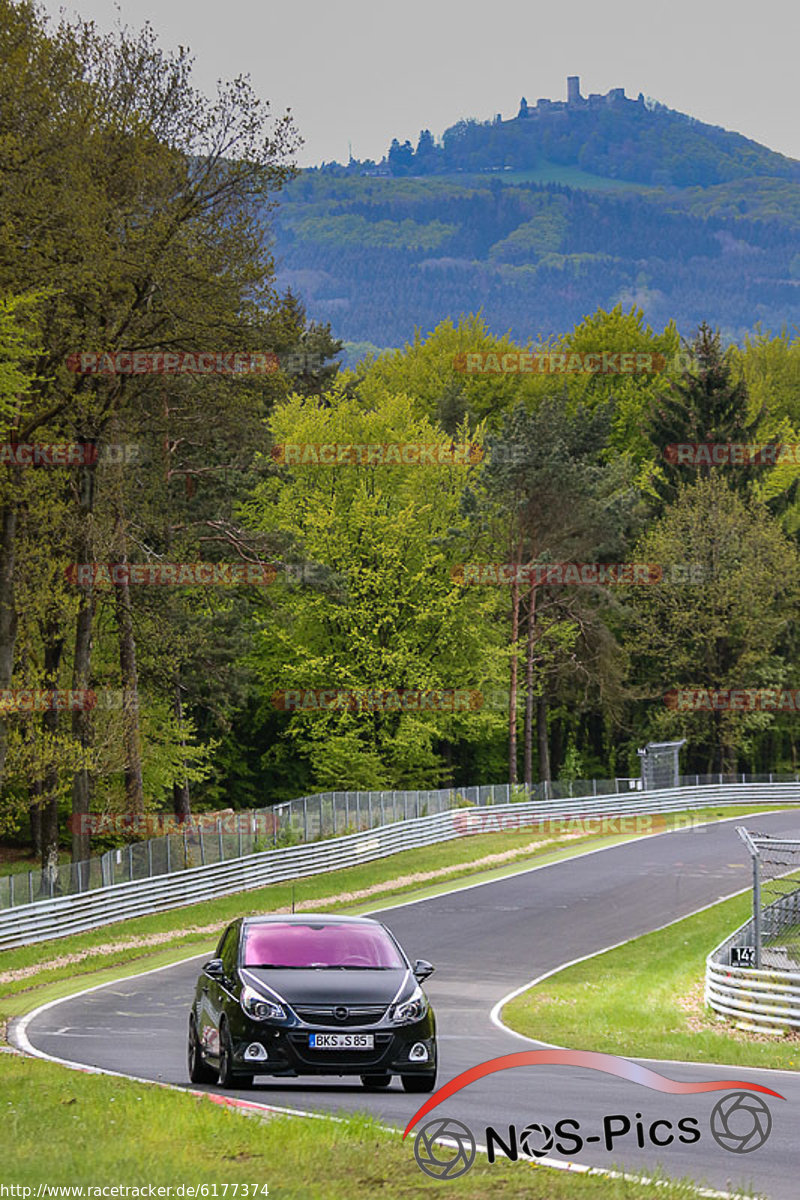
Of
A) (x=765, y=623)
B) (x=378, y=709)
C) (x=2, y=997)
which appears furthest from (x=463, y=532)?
(x=2, y=997)

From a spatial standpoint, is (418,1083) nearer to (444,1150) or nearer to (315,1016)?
(315,1016)

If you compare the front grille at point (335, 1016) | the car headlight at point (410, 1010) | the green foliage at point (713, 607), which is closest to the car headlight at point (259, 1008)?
the front grille at point (335, 1016)

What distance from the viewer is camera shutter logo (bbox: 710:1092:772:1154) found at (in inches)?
398

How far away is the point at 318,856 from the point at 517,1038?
81.2 ft

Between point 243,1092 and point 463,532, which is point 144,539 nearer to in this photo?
point 463,532

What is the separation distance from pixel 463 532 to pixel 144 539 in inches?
943

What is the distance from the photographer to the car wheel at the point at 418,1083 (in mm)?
12594

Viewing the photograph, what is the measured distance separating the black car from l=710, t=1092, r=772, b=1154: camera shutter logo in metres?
2.42

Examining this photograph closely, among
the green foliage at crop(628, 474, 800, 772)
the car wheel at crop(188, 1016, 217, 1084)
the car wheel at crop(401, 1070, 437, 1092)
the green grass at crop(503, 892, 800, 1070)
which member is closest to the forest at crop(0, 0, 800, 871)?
the green foliage at crop(628, 474, 800, 772)

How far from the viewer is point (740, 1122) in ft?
36.5

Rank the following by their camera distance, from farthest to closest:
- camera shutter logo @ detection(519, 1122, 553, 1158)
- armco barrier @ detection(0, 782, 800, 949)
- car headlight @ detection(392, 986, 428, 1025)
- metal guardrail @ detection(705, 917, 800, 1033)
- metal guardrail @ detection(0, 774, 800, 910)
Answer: metal guardrail @ detection(0, 774, 800, 910), armco barrier @ detection(0, 782, 800, 949), metal guardrail @ detection(705, 917, 800, 1033), car headlight @ detection(392, 986, 428, 1025), camera shutter logo @ detection(519, 1122, 553, 1158)

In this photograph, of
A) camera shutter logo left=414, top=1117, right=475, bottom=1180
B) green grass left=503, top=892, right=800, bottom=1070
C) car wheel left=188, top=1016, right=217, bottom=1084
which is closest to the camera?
camera shutter logo left=414, top=1117, right=475, bottom=1180

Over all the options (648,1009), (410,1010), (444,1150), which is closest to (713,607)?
(648,1009)

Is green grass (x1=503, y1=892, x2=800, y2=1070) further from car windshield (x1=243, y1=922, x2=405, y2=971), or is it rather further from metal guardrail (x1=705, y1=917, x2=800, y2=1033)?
car windshield (x1=243, y1=922, x2=405, y2=971)
